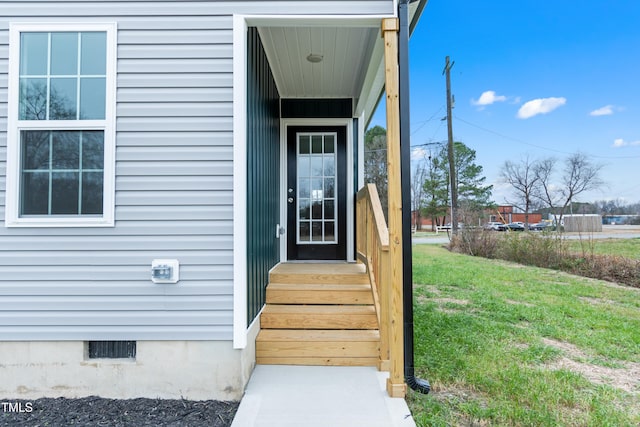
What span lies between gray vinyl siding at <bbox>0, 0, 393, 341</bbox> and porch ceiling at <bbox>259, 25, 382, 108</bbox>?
0.55 metres

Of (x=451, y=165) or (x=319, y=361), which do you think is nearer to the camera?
(x=319, y=361)

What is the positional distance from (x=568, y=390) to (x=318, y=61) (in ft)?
11.6

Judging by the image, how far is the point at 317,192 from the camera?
496 cm

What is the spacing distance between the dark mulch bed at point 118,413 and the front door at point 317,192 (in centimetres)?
264

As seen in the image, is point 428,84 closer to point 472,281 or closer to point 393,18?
point 472,281

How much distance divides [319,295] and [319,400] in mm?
1123

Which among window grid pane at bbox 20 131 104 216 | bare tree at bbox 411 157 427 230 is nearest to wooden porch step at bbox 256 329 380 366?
window grid pane at bbox 20 131 104 216

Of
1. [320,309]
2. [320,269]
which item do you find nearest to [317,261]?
[320,269]

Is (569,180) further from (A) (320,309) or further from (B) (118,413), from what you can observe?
(B) (118,413)

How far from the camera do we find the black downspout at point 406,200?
2.57 metres

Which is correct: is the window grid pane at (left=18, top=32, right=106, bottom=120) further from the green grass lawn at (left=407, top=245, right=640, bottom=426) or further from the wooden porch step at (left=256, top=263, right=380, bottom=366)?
the green grass lawn at (left=407, top=245, right=640, bottom=426)

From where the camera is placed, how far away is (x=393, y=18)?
8.50 feet

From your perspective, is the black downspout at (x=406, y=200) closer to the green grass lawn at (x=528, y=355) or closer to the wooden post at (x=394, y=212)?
the wooden post at (x=394, y=212)

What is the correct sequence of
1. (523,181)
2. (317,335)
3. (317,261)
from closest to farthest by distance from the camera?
1. (317,335)
2. (317,261)
3. (523,181)
